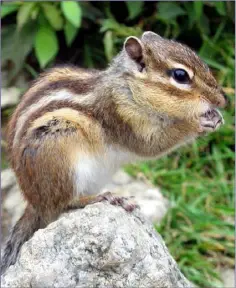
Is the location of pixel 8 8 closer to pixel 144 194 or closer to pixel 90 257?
pixel 144 194

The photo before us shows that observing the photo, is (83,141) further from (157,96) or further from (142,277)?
(142,277)

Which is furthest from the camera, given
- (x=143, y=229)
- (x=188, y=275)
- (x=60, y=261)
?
(x=188, y=275)

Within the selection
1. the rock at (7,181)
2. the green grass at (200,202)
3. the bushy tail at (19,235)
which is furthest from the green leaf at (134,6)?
the bushy tail at (19,235)

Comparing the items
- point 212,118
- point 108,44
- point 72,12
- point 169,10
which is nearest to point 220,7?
point 169,10

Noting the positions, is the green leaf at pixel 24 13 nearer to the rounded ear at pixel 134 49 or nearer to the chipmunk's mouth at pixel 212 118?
the rounded ear at pixel 134 49

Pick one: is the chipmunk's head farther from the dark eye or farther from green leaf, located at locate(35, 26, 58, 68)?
green leaf, located at locate(35, 26, 58, 68)

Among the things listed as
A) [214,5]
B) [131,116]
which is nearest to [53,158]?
[131,116]
